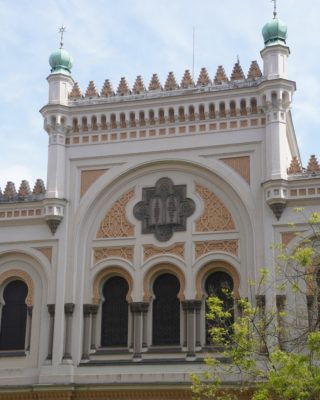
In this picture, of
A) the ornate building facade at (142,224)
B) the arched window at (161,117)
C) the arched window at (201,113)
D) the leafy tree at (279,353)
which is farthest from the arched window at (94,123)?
the leafy tree at (279,353)

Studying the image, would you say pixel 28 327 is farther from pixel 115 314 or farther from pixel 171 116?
pixel 171 116

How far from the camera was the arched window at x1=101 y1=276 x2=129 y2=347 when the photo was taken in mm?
22109

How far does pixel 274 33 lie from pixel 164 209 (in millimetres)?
6199

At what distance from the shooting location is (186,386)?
67.3 feet

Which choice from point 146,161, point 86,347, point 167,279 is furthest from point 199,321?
point 146,161

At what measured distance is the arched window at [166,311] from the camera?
2175 centimetres

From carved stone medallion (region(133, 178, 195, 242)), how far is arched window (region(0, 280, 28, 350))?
13.9 feet

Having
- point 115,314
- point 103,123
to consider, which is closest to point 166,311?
point 115,314

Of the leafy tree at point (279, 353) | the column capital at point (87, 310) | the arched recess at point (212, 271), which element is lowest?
the leafy tree at point (279, 353)

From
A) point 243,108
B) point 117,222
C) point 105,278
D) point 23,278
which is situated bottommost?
point 105,278

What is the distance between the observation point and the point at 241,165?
22406 millimetres

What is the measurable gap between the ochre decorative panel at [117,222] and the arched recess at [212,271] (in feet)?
8.01

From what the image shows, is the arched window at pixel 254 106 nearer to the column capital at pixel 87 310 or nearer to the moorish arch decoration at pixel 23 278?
the column capital at pixel 87 310

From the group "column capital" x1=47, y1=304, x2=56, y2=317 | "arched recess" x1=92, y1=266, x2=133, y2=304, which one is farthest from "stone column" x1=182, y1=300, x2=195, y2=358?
"column capital" x1=47, y1=304, x2=56, y2=317
